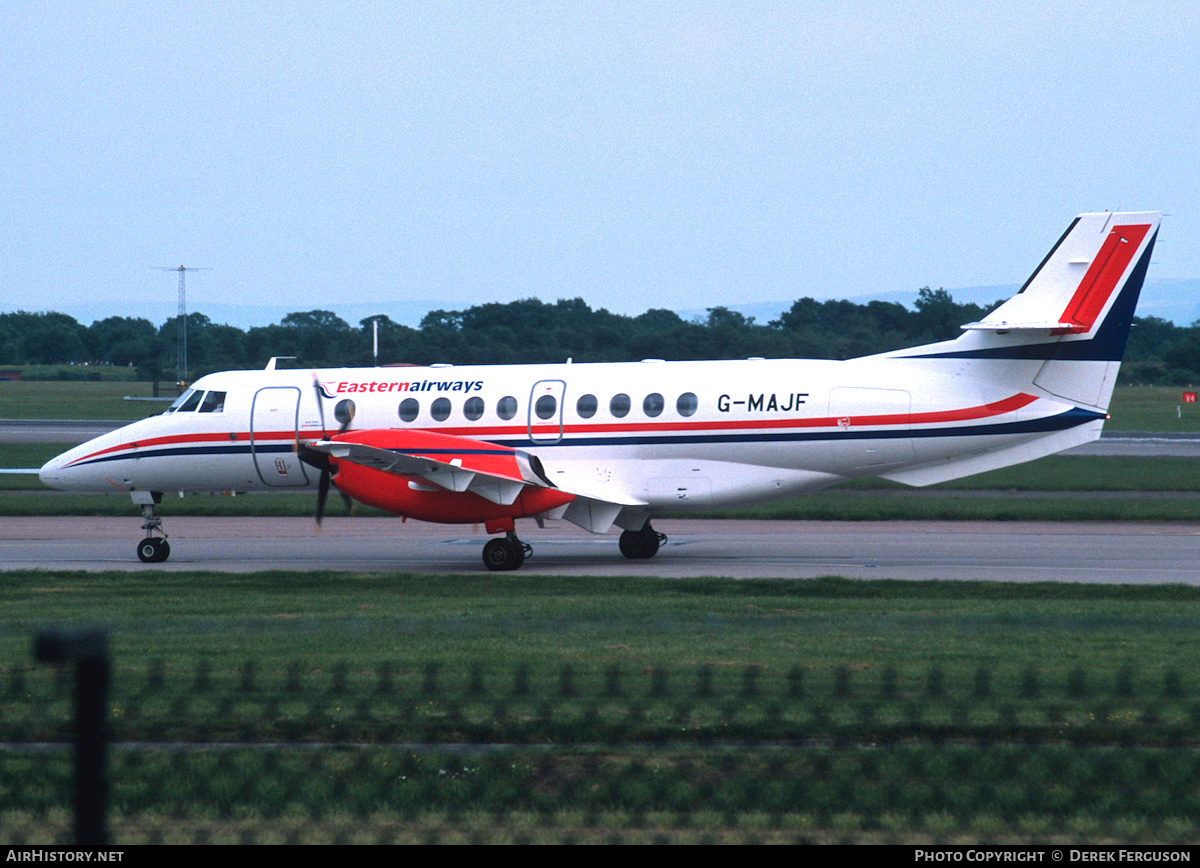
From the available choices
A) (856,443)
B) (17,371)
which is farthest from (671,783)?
(17,371)

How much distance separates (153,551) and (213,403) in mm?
3116

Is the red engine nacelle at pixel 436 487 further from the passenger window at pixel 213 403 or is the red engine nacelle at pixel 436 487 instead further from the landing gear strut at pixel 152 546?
the landing gear strut at pixel 152 546

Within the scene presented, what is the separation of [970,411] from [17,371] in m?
118

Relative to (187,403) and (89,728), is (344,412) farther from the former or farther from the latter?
(89,728)

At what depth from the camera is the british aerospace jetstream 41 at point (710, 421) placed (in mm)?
20734

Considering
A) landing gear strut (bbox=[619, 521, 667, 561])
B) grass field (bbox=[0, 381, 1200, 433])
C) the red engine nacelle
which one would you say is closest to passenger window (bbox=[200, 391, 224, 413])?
the red engine nacelle

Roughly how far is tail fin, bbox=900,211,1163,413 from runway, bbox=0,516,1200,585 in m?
3.14

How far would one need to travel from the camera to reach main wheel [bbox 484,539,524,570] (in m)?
21.2

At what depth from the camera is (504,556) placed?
69.4 ft

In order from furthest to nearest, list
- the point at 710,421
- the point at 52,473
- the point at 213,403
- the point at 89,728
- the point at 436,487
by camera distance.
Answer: the point at 213,403
the point at 52,473
the point at 710,421
the point at 436,487
the point at 89,728

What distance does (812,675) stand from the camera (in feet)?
33.0

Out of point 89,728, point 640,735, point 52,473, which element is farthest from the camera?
point 52,473

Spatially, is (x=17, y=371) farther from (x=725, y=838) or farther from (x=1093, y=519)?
(x=725, y=838)

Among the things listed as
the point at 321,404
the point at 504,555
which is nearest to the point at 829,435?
the point at 504,555
